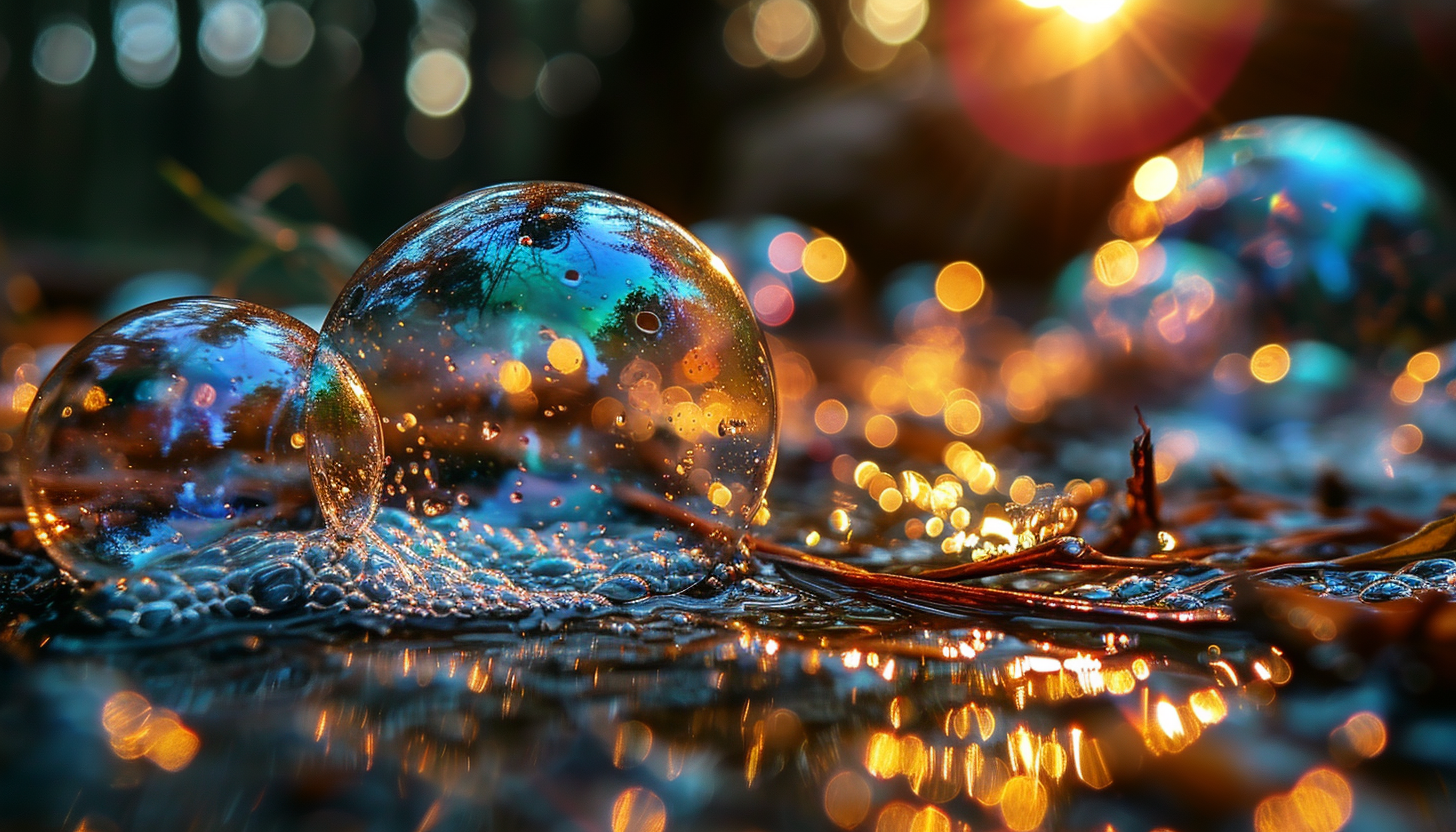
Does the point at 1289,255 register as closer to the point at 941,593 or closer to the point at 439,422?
the point at 941,593

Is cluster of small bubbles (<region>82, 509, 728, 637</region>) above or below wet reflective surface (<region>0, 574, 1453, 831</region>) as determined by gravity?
above

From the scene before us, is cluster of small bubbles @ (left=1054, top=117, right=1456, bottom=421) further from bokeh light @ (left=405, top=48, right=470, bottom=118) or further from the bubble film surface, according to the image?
bokeh light @ (left=405, top=48, right=470, bottom=118)

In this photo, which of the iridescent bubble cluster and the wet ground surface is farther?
the iridescent bubble cluster

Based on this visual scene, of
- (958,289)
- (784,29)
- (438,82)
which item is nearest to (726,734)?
(958,289)

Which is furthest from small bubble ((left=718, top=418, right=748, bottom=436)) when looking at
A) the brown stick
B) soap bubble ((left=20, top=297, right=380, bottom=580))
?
soap bubble ((left=20, top=297, right=380, bottom=580))

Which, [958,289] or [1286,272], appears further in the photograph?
[958,289]

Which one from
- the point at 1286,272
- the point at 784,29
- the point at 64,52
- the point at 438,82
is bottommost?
the point at 1286,272
